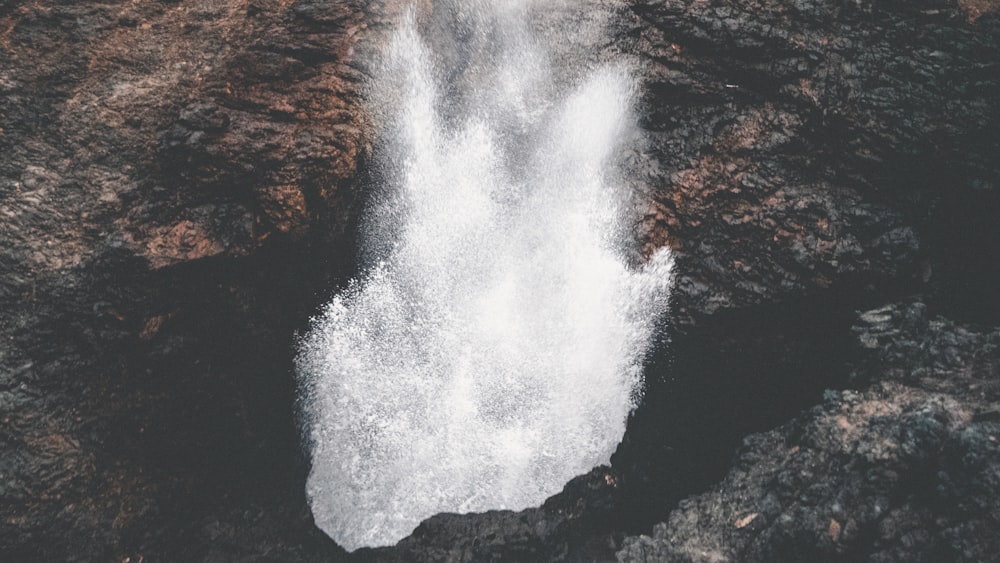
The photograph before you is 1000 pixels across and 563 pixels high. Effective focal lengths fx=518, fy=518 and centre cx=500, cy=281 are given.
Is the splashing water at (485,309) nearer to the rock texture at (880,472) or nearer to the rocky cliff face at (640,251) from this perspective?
the rocky cliff face at (640,251)

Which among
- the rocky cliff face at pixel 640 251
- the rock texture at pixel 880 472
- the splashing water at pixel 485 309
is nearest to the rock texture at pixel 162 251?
the rocky cliff face at pixel 640 251

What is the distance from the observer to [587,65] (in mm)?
6246

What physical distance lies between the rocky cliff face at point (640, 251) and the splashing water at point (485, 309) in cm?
37

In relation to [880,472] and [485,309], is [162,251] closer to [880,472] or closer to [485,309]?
[485,309]

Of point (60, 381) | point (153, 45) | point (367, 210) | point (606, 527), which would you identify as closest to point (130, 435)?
point (60, 381)

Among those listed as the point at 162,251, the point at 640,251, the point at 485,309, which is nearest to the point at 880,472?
the point at 640,251

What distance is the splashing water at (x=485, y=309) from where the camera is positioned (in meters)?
6.28

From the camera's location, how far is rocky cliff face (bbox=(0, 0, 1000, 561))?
15.3 feet

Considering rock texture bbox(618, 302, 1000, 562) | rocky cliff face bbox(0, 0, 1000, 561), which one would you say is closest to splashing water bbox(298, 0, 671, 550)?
rocky cliff face bbox(0, 0, 1000, 561)

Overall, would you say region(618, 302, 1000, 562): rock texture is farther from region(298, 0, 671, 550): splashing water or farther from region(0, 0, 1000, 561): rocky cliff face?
region(298, 0, 671, 550): splashing water

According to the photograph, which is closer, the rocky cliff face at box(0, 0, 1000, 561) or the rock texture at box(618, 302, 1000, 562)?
the rock texture at box(618, 302, 1000, 562)

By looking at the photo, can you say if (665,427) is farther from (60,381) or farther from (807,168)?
(60,381)

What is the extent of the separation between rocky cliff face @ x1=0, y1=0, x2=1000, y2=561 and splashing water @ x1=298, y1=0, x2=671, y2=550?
373mm

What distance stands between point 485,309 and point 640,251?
80.6 inches
